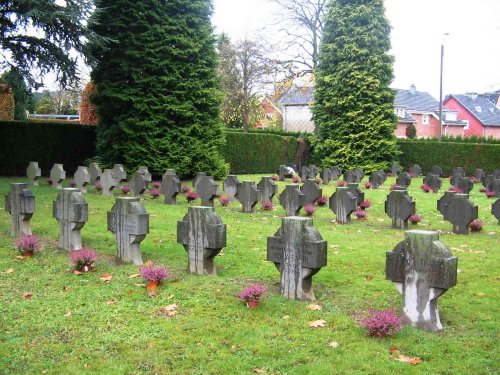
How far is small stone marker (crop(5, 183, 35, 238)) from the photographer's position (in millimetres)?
10766

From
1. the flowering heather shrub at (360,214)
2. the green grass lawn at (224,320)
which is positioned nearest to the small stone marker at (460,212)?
the green grass lawn at (224,320)

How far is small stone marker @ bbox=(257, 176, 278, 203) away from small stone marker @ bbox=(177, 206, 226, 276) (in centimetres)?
822

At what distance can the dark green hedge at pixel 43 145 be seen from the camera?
81.4 ft

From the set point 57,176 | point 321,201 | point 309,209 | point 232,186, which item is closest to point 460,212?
point 309,209

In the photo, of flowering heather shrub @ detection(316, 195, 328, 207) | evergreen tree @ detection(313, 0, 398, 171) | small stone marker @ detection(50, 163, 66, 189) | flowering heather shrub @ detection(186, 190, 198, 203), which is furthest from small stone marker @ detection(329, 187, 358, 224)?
evergreen tree @ detection(313, 0, 398, 171)

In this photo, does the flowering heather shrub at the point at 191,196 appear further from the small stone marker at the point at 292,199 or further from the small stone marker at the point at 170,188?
the small stone marker at the point at 292,199

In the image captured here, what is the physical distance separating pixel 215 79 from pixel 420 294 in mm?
20017

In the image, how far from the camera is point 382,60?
109 ft

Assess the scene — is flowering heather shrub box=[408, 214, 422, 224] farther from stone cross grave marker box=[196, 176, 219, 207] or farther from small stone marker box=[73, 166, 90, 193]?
small stone marker box=[73, 166, 90, 193]

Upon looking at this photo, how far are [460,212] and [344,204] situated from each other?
260 cm

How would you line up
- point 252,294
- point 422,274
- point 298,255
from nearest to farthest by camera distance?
1. point 422,274
2. point 252,294
3. point 298,255

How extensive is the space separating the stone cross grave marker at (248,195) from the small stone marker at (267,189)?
1.18 m

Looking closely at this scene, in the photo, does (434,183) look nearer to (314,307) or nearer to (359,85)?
(359,85)

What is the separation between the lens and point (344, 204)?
44.9 feet
